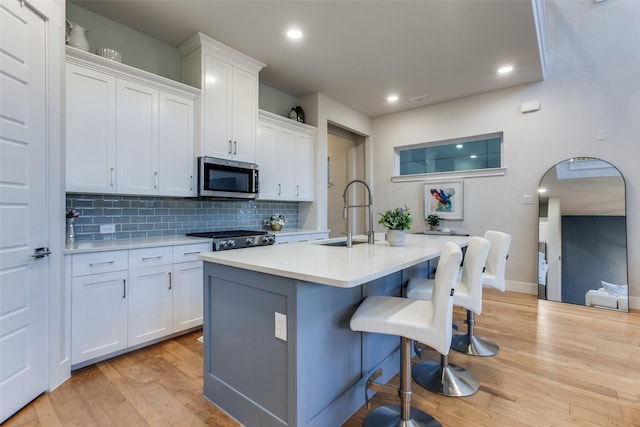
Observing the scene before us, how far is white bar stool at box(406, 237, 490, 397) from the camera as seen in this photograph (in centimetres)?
190

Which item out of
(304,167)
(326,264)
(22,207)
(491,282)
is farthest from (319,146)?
(22,207)

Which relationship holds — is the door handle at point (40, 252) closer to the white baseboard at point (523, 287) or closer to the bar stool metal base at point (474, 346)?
the bar stool metal base at point (474, 346)

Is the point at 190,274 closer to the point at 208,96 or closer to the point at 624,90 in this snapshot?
the point at 208,96

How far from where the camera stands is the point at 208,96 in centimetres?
320

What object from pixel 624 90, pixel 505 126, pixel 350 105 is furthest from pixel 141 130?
pixel 624 90

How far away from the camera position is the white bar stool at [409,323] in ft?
4.47

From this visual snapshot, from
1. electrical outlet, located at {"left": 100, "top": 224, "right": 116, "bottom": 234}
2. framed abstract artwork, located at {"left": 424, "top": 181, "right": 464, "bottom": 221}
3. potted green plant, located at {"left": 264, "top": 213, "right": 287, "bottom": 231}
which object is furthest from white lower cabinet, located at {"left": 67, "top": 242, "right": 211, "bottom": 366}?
framed abstract artwork, located at {"left": 424, "top": 181, "right": 464, "bottom": 221}

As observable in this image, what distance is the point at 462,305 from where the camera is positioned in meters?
1.99

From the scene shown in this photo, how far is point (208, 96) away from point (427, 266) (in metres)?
2.82

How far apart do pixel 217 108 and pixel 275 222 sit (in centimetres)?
166

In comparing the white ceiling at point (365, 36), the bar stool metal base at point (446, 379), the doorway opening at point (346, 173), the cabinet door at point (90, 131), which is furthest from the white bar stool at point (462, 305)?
the doorway opening at point (346, 173)

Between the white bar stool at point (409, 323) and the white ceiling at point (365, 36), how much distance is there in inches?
91.6

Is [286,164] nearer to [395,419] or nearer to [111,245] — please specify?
[111,245]

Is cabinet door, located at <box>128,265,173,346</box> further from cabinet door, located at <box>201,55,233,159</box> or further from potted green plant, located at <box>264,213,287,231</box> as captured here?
potted green plant, located at <box>264,213,287,231</box>
